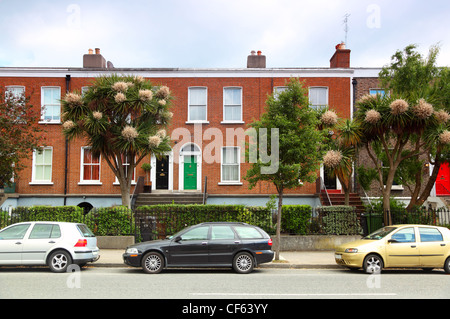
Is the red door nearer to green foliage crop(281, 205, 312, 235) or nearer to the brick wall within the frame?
the brick wall

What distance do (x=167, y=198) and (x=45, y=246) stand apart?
10.2 meters

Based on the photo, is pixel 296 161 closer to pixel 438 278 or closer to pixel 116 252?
pixel 438 278

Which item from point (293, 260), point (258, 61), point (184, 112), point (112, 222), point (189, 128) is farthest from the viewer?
point (258, 61)

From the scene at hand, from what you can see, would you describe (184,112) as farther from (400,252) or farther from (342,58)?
(400,252)

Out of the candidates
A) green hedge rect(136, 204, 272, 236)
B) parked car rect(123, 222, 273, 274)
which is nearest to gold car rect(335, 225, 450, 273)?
parked car rect(123, 222, 273, 274)

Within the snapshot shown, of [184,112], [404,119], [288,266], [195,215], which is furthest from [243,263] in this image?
[184,112]

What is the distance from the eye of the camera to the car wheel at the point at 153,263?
11852 mm

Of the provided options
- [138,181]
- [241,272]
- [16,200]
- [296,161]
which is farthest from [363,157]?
[16,200]

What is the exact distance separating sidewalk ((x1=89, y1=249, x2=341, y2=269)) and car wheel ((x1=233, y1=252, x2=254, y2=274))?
5.52 feet

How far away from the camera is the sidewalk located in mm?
13531

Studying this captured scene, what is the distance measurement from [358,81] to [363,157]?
4.47 metres

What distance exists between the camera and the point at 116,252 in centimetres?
1603

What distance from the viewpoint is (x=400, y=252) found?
40.4 ft

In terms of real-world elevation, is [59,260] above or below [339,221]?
below
